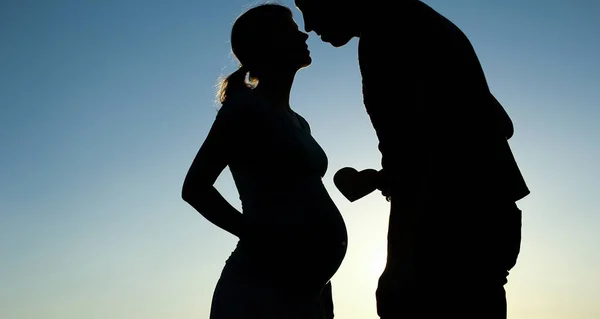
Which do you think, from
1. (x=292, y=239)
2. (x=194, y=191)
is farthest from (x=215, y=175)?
(x=292, y=239)

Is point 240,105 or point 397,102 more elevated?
point 240,105

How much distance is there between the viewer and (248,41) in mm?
3254

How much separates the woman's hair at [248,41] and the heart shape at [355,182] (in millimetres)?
875

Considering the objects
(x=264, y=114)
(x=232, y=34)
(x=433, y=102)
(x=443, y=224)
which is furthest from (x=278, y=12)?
(x=443, y=224)

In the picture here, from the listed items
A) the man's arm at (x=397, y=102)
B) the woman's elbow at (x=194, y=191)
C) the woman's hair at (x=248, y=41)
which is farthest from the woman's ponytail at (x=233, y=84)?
the man's arm at (x=397, y=102)

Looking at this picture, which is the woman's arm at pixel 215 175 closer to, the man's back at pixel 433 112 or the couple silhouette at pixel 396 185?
the couple silhouette at pixel 396 185

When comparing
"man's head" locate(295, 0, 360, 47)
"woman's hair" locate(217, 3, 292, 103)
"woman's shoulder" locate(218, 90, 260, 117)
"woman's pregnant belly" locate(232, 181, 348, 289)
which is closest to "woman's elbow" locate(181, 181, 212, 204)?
"woman's pregnant belly" locate(232, 181, 348, 289)

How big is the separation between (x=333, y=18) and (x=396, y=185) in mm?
704

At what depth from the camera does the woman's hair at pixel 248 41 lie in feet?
10.6

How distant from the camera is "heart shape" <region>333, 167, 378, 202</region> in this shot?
2.45 metres

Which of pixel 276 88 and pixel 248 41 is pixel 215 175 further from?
pixel 248 41

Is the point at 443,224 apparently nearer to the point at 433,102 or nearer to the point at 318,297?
the point at 433,102

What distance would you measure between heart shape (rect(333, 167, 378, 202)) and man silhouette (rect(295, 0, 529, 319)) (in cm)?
12

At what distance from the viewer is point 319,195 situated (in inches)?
114
